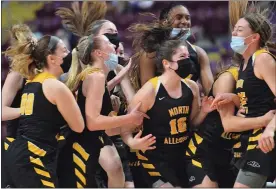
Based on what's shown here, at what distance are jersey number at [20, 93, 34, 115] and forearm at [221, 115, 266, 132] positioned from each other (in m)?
1.51

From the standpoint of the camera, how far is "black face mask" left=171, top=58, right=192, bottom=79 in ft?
17.8

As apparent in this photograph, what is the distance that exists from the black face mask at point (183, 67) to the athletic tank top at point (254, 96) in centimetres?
45

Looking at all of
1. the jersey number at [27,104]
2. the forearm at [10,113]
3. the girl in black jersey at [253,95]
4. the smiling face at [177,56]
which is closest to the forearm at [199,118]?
the girl in black jersey at [253,95]

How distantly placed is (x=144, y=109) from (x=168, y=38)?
66cm

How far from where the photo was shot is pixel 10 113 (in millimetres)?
5543

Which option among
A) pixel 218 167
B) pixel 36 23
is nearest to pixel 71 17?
pixel 36 23

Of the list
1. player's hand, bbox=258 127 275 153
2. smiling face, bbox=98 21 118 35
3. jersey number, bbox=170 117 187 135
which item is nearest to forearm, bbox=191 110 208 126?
jersey number, bbox=170 117 187 135

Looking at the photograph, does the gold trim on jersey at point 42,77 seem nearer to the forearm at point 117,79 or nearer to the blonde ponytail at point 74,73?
the blonde ponytail at point 74,73

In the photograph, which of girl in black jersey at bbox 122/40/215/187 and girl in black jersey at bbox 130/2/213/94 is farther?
girl in black jersey at bbox 130/2/213/94

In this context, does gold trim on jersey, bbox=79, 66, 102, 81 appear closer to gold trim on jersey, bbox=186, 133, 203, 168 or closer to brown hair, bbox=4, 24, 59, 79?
brown hair, bbox=4, 24, 59, 79

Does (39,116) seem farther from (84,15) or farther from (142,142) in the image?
(84,15)

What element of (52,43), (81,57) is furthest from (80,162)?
(52,43)

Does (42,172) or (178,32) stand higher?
(178,32)

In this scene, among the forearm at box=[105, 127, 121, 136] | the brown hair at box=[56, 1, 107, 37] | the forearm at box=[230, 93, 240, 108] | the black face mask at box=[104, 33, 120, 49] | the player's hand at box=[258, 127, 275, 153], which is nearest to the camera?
the player's hand at box=[258, 127, 275, 153]
